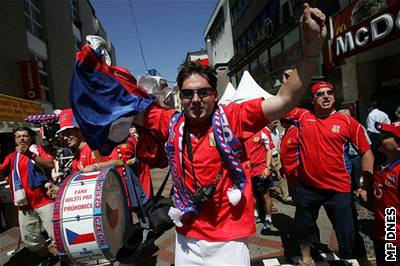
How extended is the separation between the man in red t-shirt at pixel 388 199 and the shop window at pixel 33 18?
18988 mm

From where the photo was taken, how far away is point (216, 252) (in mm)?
2020

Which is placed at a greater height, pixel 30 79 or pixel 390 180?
pixel 30 79

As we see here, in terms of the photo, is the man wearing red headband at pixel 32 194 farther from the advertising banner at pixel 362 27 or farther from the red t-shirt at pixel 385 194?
the advertising banner at pixel 362 27

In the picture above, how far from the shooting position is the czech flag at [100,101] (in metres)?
2.03

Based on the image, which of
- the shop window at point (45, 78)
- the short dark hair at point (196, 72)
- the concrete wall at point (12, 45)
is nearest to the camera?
the short dark hair at point (196, 72)

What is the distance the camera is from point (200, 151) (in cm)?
204

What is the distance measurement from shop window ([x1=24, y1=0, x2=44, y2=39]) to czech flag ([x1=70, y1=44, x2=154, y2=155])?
18320 mm

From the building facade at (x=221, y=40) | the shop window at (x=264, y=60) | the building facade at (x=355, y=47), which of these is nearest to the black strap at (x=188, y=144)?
the building facade at (x=355, y=47)

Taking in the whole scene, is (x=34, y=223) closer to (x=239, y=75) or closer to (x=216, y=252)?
(x=216, y=252)

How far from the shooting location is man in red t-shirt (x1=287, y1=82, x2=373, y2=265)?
3.49 metres

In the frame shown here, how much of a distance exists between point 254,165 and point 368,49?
553 centimetres

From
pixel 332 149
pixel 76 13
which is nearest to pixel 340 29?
pixel 332 149

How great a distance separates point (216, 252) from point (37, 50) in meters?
19.5

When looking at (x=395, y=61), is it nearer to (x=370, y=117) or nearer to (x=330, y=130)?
(x=370, y=117)
